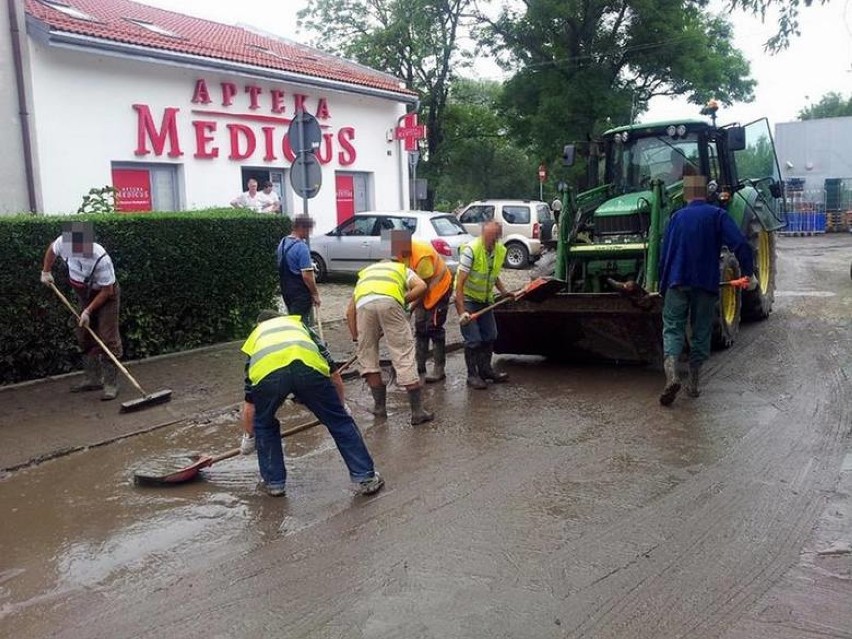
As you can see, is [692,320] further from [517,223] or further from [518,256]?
[517,223]

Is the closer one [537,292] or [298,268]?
[537,292]

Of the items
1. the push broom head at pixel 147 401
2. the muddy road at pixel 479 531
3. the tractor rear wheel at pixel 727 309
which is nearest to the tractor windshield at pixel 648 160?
the tractor rear wheel at pixel 727 309

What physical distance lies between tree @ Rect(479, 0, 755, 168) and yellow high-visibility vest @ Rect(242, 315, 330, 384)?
22.8m

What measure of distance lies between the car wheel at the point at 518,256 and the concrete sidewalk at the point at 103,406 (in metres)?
11.6

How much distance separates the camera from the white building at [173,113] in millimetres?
12844

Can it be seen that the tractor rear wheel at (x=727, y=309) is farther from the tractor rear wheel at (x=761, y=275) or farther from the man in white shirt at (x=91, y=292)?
the man in white shirt at (x=91, y=292)

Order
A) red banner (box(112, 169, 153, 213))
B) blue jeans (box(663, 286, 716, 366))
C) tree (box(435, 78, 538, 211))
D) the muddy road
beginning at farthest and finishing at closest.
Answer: tree (box(435, 78, 538, 211))
red banner (box(112, 169, 153, 213))
blue jeans (box(663, 286, 716, 366))
the muddy road

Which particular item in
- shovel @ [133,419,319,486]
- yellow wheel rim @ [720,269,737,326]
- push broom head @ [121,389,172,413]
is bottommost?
shovel @ [133,419,319,486]

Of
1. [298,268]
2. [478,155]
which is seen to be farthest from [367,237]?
[478,155]

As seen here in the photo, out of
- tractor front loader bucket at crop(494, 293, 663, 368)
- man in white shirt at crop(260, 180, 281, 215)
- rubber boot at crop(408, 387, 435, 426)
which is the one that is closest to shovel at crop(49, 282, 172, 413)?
rubber boot at crop(408, 387, 435, 426)

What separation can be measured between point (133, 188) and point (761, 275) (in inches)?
409

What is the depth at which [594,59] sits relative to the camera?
26719 millimetres

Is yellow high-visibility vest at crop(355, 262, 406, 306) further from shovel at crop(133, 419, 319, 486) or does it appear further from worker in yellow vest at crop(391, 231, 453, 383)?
shovel at crop(133, 419, 319, 486)

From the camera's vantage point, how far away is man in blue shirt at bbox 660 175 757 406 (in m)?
7.08
